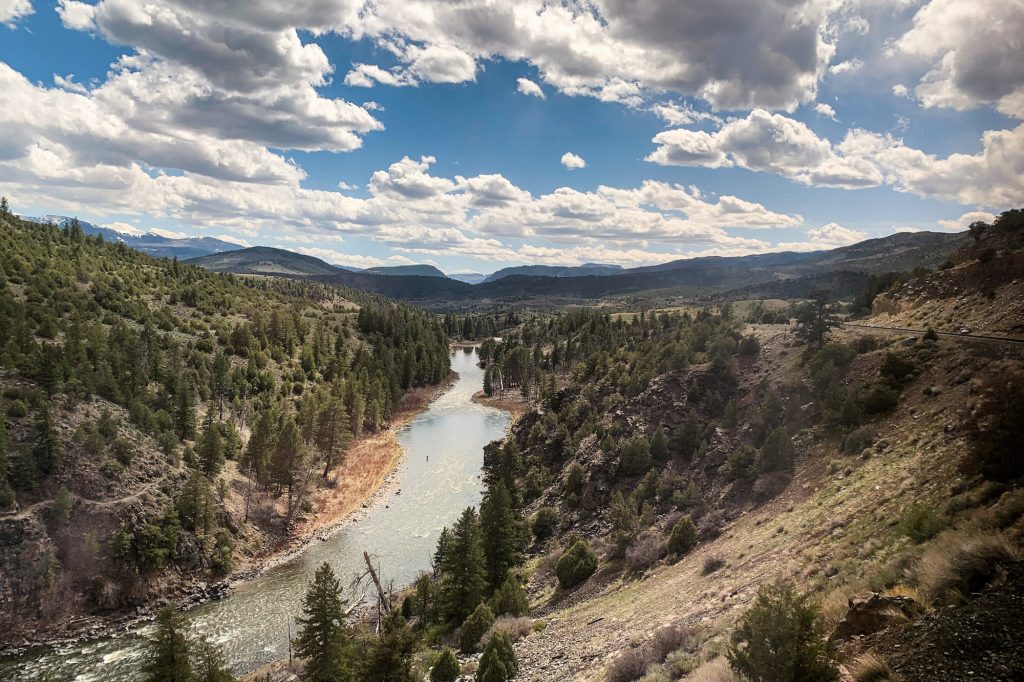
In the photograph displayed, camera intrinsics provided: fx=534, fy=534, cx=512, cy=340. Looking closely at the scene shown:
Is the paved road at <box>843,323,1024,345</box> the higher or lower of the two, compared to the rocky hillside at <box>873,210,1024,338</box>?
lower

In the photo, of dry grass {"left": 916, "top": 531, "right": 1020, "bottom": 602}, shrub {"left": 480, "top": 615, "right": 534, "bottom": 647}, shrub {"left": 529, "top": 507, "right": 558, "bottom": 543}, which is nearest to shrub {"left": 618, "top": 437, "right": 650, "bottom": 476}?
shrub {"left": 529, "top": 507, "right": 558, "bottom": 543}

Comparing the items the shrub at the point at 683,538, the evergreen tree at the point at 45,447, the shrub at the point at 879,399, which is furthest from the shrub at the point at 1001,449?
the evergreen tree at the point at 45,447

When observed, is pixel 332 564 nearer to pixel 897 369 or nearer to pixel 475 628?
pixel 475 628

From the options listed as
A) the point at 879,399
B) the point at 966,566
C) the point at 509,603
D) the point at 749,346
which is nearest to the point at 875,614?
the point at 966,566

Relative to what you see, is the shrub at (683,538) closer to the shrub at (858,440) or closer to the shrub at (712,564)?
the shrub at (712,564)

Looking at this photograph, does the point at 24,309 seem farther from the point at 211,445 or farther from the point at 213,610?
the point at 213,610

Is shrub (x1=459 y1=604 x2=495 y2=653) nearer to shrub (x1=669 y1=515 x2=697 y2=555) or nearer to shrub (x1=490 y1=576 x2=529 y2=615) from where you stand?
shrub (x1=490 y1=576 x2=529 y2=615)
